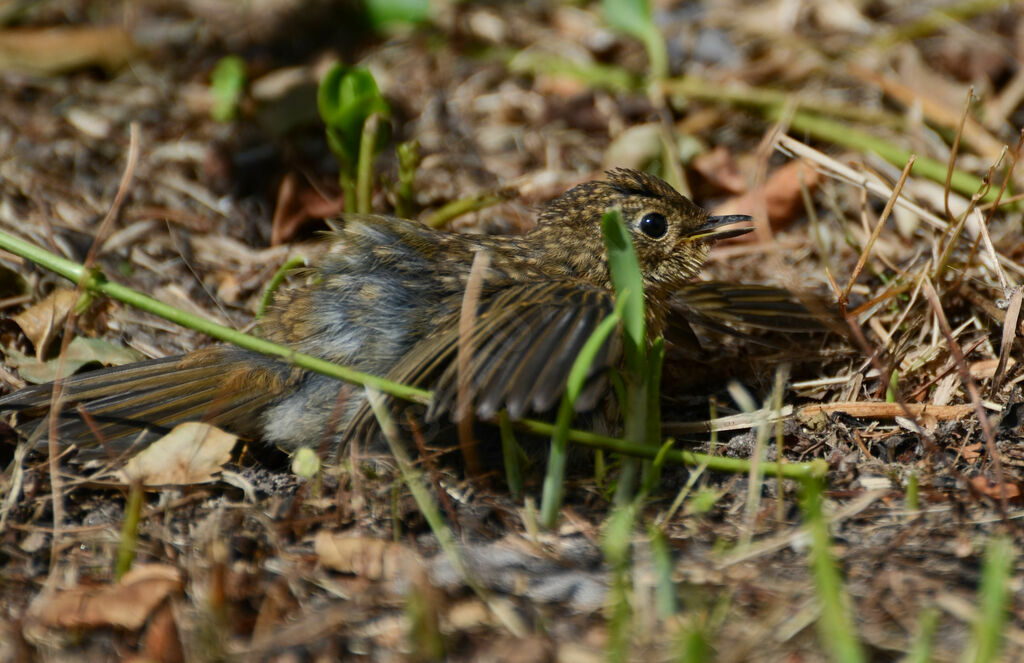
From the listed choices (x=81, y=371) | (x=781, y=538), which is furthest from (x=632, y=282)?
(x=81, y=371)

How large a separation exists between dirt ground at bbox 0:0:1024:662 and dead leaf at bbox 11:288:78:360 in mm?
15

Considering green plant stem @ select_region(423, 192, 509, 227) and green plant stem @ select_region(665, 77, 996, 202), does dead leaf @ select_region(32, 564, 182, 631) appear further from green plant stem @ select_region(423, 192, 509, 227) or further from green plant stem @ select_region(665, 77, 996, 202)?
green plant stem @ select_region(665, 77, 996, 202)

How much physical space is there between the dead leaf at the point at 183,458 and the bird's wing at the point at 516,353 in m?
0.47

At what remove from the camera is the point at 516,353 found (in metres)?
3.30

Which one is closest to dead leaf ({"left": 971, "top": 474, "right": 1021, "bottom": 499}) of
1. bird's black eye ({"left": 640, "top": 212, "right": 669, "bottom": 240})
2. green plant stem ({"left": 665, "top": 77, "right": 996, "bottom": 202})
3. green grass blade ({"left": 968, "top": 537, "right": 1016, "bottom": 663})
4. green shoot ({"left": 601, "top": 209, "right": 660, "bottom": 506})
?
green grass blade ({"left": 968, "top": 537, "right": 1016, "bottom": 663})

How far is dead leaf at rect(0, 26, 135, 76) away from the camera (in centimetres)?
627

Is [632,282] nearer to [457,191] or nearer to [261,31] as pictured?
[457,191]

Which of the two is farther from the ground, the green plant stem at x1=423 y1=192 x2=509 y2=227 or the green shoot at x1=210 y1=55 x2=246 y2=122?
the green shoot at x1=210 y1=55 x2=246 y2=122

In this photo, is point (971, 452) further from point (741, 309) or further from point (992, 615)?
point (992, 615)

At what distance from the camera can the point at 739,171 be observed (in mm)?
5609

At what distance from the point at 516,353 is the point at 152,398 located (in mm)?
1380

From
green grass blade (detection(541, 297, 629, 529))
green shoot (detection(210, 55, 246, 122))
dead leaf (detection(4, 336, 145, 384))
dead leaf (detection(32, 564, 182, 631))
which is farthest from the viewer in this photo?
green shoot (detection(210, 55, 246, 122))

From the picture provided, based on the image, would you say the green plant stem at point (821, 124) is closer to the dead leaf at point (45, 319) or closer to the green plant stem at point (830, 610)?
the green plant stem at point (830, 610)

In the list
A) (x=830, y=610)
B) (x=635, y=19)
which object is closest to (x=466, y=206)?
(x=635, y=19)
